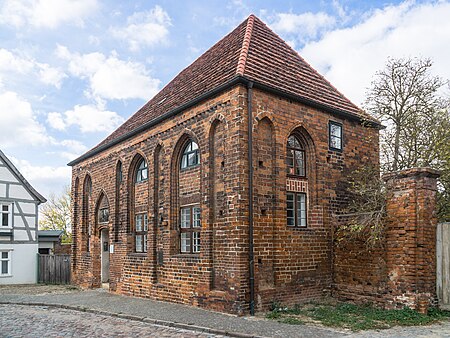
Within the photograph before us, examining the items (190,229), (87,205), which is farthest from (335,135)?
(87,205)

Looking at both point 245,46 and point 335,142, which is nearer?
point 245,46

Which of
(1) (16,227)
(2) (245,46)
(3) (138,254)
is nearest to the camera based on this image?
(2) (245,46)

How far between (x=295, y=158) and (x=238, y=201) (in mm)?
2760

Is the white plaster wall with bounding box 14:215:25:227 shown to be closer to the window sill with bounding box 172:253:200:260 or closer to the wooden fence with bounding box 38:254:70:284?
the wooden fence with bounding box 38:254:70:284

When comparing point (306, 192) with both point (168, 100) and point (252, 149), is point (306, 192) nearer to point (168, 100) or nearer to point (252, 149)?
point (252, 149)

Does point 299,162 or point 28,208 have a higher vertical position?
point 299,162

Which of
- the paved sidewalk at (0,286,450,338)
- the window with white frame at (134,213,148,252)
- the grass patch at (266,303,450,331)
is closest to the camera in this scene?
the paved sidewalk at (0,286,450,338)

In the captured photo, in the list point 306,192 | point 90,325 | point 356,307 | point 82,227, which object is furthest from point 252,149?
point 82,227

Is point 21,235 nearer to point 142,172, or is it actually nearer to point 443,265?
point 142,172

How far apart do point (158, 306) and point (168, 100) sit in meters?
7.38

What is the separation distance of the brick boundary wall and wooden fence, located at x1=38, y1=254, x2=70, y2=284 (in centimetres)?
1681

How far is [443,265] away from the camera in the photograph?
1128cm

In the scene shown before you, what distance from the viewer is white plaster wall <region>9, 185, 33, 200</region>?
25344 millimetres

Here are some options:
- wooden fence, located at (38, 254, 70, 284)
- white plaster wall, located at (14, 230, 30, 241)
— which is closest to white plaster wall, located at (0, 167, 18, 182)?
white plaster wall, located at (14, 230, 30, 241)
